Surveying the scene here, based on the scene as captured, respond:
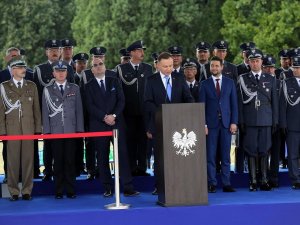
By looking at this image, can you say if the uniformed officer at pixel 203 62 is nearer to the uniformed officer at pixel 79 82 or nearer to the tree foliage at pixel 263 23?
the uniformed officer at pixel 79 82

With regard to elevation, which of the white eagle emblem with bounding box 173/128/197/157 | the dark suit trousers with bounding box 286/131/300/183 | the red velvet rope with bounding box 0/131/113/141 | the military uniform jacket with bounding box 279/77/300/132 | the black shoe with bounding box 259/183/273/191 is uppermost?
the military uniform jacket with bounding box 279/77/300/132

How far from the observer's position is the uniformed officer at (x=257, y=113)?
10.4 m

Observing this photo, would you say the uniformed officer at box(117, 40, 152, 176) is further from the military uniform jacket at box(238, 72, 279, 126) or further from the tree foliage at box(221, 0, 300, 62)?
the tree foliage at box(221, 0, 300, 62)

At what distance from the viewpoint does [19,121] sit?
995 cm

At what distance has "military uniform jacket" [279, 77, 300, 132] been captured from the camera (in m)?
10.6

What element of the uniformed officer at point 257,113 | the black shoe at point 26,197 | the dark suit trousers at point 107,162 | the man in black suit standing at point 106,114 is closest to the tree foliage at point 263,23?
the uniformed officer at point 257,113

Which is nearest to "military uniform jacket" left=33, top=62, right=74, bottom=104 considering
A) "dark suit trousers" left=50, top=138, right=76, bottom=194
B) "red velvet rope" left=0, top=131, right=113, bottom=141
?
"dark suit trousers" left=50, top=138, right=76, bottom=194

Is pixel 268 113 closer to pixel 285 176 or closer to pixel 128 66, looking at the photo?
pixel 285 176

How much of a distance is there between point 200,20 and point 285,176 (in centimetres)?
2176

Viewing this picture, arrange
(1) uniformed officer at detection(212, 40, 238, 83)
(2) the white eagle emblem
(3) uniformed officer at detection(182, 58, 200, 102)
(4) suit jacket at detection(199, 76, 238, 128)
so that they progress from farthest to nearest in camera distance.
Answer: (1) uniformed officer at detection(212, 40, 238, 83) < (3) uniformed officer at detection(182, 58, 200, 102) < (4) suit jacket at detection(199, 76, 238, 128) < (2) the white eagle emblem

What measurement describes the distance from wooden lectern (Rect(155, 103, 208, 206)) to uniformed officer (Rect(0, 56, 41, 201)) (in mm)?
1935

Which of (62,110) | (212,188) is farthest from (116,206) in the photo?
(212,188)

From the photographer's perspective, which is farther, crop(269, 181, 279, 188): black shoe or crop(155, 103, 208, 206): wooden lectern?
crop(269, 181, 279, 188): black shoe

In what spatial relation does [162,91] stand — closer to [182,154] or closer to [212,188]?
[182,154]
